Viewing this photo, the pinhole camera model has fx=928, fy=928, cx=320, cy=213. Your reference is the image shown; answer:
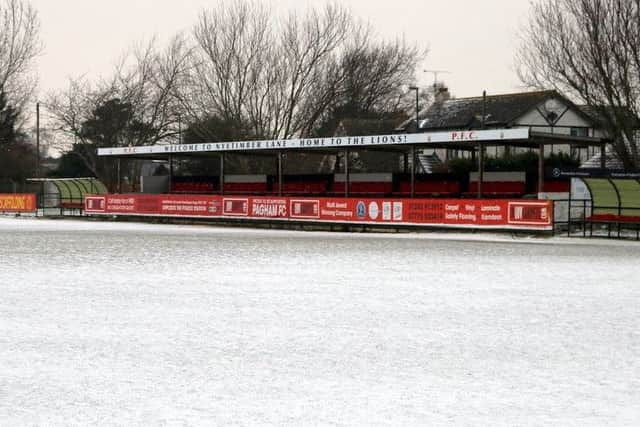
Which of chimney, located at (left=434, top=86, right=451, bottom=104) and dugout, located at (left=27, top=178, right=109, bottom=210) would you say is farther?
chimney, located at (left=434, top=86, right=451, bottom=104)

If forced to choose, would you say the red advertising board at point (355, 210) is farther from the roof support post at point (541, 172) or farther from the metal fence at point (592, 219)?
the roof support post at point (541, 172)

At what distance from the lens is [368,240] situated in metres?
28.6

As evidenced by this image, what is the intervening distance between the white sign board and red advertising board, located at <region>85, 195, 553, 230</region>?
8.13ft

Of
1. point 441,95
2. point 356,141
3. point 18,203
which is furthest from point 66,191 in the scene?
point 441,95

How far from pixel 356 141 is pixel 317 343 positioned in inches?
1093

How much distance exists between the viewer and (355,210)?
115 ft

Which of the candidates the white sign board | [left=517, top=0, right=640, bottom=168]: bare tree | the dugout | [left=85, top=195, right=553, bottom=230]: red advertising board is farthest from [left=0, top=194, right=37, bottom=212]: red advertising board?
[left=517, top=0, right=640, bottom=168]: bare tree

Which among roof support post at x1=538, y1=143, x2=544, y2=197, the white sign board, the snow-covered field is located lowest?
the snow-covered field

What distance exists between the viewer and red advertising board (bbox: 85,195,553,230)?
102 feet

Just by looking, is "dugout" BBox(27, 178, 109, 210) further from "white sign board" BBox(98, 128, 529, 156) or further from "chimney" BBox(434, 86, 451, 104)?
"chimney" BBox(434, 86, 451, 104)

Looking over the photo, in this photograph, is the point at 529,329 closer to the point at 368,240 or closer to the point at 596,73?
the point at 368,240

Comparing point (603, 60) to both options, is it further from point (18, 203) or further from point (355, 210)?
point (18, 203)

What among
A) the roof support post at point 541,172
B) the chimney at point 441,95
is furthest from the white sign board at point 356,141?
the chimney at point 441,95

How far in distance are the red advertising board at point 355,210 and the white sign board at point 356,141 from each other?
8.13 ft
